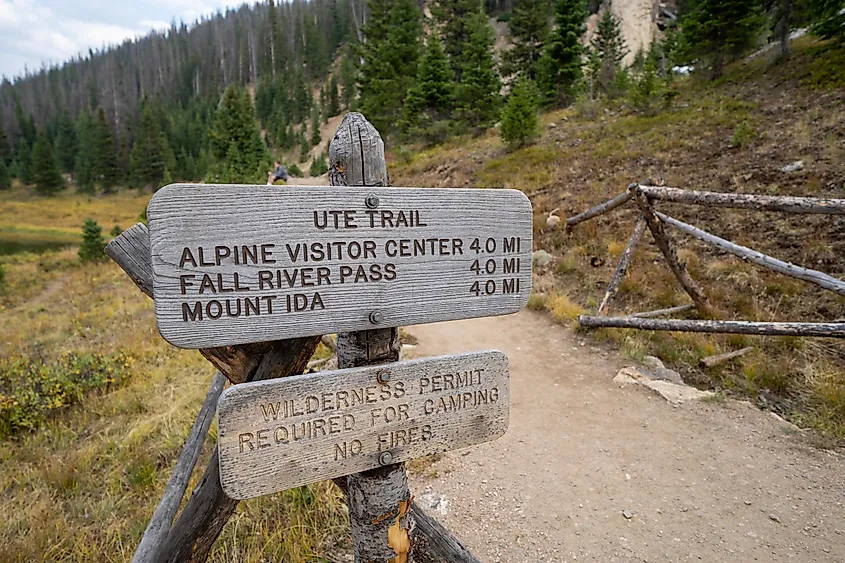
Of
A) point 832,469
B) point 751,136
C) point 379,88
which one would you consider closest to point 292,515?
point 832,469

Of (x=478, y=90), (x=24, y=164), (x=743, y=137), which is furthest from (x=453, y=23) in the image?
(x=24, y=164)

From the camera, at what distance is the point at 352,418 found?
151cm

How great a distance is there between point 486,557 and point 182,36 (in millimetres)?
122089

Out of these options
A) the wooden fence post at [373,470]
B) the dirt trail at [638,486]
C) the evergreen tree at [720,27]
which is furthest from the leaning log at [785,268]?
the evergreen tree at [720,27]

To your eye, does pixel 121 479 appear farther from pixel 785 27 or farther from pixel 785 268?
pixel 785 27

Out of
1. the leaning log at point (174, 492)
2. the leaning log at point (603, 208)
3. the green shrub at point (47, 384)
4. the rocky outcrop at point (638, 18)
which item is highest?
the rocky outcrop at point (638, 18)

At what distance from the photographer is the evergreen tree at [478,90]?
1977 cm

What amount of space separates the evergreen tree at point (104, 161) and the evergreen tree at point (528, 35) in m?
43.4

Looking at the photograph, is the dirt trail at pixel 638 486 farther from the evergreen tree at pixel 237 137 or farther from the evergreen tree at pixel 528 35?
the evergreen tree at pixel 237 137

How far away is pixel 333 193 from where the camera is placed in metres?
1.43

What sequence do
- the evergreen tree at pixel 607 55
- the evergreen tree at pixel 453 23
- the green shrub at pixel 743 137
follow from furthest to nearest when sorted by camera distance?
the evergreen tree at pixel 453 23 → the evergreen tree at pixel 607 55 → the green shrub at pixel 743 137

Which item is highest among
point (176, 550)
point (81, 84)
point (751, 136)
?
point (81, 84)

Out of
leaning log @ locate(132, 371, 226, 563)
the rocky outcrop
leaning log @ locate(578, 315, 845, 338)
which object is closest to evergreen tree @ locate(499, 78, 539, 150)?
leaning log @ locate(578, 315, 845, 338)

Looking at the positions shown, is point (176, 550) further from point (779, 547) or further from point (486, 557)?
point (779, 547)
